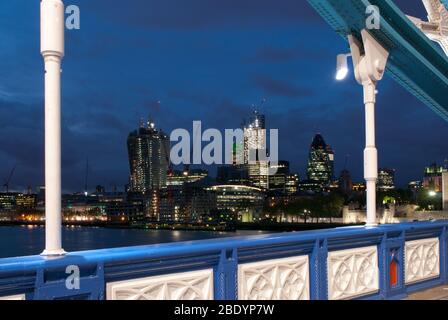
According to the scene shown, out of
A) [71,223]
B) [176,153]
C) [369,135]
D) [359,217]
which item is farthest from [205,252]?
[71,223]

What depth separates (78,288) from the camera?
394cm

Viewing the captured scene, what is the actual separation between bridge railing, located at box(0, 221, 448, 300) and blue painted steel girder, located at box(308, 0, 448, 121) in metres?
2.76

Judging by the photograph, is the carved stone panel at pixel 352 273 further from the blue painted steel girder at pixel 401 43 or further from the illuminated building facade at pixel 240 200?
the illuminated building facade at pixel 240 200

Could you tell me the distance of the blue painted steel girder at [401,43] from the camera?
305 inches

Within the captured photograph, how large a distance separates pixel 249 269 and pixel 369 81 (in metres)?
4.01

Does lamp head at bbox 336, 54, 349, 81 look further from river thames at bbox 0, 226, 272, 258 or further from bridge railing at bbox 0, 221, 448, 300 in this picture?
river thames at bbox 0, 226, 272, 258

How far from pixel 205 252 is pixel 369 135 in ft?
12.8

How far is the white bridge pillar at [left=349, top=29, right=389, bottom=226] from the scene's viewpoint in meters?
7.97

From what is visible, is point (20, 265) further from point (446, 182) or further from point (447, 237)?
point (446, 182)

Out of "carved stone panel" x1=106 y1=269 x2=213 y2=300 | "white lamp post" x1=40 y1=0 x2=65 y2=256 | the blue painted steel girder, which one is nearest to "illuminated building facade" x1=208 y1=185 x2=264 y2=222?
the blue painted steel girder

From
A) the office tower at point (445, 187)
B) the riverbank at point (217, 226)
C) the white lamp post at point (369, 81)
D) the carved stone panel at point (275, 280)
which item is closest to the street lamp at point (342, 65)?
the white lamp post at point (369, 81)

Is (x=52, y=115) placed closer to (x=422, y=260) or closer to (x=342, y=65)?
(x=342, y=65)

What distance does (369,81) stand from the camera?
26.7 feet

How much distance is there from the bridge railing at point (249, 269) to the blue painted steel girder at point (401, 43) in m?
2.76
